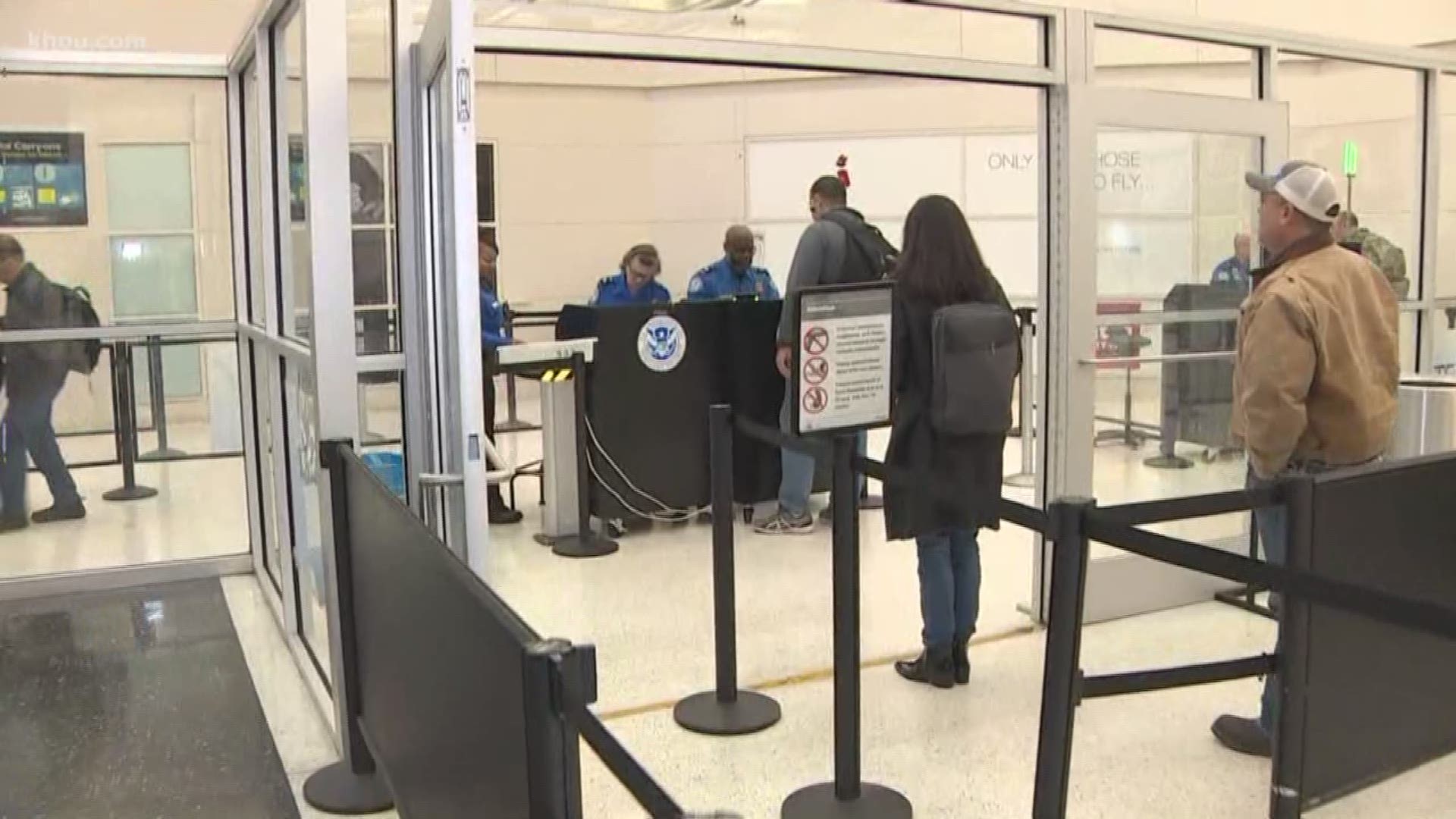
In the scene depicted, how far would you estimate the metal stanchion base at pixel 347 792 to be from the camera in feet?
10.9

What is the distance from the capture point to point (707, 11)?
367 inches

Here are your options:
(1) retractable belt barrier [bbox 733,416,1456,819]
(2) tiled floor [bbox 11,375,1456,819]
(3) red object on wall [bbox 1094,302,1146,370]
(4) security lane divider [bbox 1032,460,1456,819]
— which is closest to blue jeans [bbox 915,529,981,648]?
(2) tiled floor [bbox 11,375,1456,819]

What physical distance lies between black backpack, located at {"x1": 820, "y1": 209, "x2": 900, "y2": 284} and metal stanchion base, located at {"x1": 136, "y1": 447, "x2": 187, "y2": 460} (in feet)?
15.3

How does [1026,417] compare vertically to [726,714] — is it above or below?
above

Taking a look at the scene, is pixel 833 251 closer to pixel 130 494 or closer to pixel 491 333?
pixel 491 333

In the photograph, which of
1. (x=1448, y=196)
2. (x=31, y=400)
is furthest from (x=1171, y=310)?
(x=1448, y=196)

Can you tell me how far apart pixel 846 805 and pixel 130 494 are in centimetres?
539

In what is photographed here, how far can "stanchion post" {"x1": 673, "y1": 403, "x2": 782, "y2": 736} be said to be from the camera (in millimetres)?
3875

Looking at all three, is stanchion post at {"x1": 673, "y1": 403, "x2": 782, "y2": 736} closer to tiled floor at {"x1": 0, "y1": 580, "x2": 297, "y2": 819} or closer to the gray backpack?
the gray backpack

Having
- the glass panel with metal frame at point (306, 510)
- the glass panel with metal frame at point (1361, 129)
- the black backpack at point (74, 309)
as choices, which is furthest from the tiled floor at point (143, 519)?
the glass panel with metal frame at point (1361, 129)

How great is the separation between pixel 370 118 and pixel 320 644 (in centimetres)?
172

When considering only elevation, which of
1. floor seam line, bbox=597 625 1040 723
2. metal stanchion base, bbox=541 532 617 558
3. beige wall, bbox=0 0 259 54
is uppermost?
beige wall, bbox=0 0 259 54

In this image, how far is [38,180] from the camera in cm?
693

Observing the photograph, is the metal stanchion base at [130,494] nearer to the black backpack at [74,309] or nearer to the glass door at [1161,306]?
the black backpack at [74,309]
